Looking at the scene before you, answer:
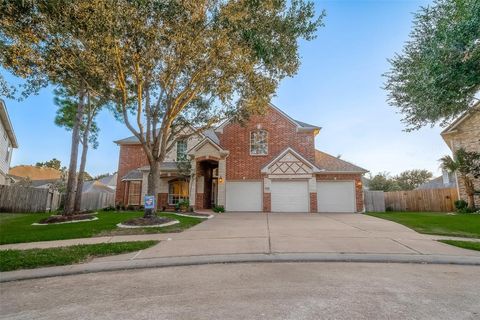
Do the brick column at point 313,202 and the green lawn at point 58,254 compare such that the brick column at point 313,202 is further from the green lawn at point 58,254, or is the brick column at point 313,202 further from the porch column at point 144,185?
the green lawn at point 58,254

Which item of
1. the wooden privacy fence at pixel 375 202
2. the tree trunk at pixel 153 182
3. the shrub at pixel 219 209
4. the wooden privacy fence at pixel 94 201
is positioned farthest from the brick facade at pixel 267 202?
the wooden privacy fence at pixel 94 201

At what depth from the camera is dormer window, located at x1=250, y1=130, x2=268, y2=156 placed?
1894 centimetres

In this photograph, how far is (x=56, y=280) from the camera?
4.33 metres

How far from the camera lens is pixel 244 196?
60.1ft

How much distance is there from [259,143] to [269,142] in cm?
75

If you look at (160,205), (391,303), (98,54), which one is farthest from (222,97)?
(160,205)

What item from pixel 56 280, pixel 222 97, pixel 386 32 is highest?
pixel 386 32

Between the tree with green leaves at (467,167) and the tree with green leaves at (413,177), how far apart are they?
26880 millimetres

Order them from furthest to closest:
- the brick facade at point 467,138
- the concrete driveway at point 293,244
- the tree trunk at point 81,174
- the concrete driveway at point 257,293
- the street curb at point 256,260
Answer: the brick facade at point 467,138 → the tree trunk at point 81,174 → the concrete driveway at point 293,244 → the street curb at point 256,260 → the concrete driveway at point 257,293

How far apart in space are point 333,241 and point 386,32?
10432 millimetres

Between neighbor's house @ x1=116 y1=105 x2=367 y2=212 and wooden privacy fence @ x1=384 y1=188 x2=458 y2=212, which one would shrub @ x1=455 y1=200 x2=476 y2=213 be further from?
neighbor's house @ x1=116 y1=105 x2=367 y2=212

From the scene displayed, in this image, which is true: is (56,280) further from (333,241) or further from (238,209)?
(238,209)

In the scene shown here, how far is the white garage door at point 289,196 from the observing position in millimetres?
17672

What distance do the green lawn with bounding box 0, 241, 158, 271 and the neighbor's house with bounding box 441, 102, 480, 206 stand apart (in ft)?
67.5
